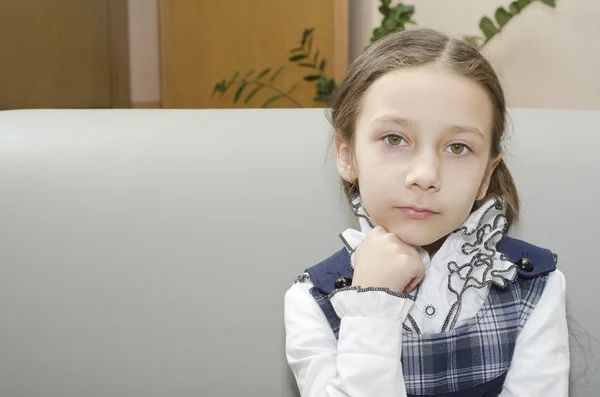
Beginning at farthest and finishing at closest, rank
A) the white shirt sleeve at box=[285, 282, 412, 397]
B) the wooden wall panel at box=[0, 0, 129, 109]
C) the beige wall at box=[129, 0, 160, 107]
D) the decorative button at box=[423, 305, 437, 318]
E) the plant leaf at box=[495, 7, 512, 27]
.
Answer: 1. the beige wall at box=[129, 0, 160, 107]
2. the wooden wall panel at box=[0, 0, 129, 109]
3. the plant leaf at box=[495, 7, 512, 27]
4. the decorative button at box=[423, 305, 437, 318]
5. the white shirt sleeve at box=[285, 282, 412, 397]

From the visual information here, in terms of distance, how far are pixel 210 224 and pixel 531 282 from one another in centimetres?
53

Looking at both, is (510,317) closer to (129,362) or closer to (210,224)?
(210,224)

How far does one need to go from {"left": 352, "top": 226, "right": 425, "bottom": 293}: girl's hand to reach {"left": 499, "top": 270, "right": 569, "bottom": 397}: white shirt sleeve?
184 millimetres

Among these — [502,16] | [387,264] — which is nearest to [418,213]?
[387,264]

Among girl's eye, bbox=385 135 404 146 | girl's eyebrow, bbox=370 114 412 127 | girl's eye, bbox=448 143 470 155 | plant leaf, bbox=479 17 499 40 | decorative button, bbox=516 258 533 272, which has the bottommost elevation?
decorative button, bbox=516 258 533 272

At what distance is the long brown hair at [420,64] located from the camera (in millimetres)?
1104

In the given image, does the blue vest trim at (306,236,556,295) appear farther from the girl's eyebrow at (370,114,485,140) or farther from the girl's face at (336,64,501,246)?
the girl's eyebrow at (370,114,485,140)

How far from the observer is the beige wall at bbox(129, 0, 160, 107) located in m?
4.62

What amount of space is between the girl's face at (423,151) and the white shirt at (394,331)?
92mm

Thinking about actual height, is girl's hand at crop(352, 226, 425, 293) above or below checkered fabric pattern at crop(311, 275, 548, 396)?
above

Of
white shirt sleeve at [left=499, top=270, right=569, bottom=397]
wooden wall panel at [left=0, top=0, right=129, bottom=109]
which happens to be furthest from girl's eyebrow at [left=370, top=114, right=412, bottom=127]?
wooden wall panel at [left=0, top=0, right=129, bottom=109]

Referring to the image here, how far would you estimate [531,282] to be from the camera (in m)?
A: 1.16

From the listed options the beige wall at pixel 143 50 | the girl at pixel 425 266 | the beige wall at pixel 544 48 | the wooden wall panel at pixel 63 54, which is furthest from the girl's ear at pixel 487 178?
the beige wall at pixel 143 50

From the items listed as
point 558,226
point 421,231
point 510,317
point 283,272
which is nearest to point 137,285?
point 283,272
